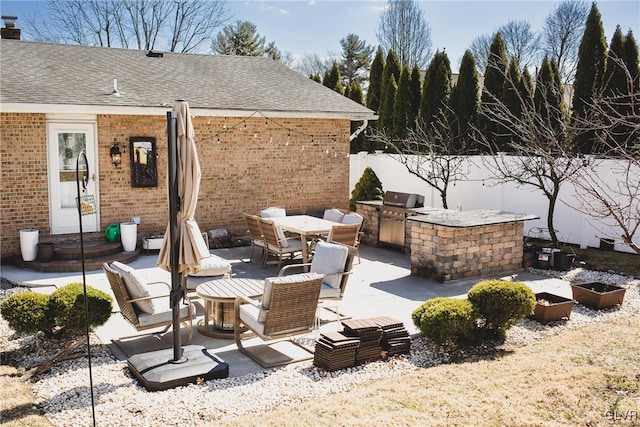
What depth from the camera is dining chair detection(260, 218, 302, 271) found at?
436 inches

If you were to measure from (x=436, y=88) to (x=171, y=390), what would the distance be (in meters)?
14.2

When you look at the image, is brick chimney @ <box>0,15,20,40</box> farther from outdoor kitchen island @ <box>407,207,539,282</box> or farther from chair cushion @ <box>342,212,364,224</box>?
outdoor kitchen island @ <box>407,207,539,282</box>

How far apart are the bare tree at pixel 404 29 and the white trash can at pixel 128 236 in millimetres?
27980

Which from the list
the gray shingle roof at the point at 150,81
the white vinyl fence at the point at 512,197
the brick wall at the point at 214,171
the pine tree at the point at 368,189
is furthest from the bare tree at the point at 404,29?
the pine tree at the point at 368,189

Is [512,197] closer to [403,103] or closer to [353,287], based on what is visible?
[403,103]

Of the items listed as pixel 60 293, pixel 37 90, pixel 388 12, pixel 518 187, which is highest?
pixel 388 12

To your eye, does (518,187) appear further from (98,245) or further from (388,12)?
(388,12)

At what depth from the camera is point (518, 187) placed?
575 inches

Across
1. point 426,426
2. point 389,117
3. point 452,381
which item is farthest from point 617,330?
point 389,117

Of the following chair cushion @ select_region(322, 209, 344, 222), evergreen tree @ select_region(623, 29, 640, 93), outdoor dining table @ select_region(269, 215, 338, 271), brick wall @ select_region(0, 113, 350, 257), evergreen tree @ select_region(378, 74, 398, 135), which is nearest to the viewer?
outdoor dining table @ select_region(269, 215, 338, 271)

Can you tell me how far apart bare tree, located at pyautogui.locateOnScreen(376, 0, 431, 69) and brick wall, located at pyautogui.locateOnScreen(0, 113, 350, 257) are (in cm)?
2303

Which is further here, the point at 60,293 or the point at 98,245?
the point at 98,245

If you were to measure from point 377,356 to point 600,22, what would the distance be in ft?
37.5

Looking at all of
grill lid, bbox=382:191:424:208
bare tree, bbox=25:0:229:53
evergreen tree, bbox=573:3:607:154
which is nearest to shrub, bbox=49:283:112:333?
grill lid, bbox=382:191:424:208
